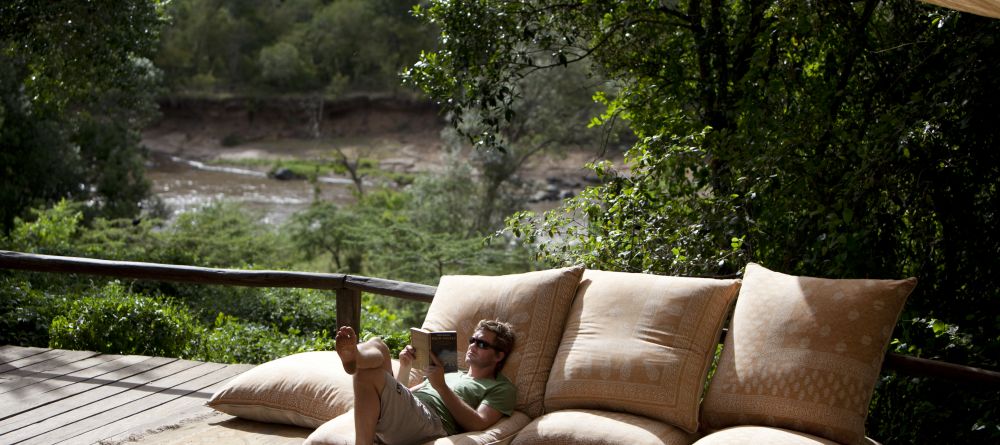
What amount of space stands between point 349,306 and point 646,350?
6.72 feet

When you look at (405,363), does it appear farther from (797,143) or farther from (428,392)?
(797,143)

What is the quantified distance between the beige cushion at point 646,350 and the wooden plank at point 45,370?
2818 mm

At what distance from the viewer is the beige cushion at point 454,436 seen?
3.21 metres

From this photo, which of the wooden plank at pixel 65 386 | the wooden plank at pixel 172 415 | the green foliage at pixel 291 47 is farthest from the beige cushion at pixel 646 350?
the green foliage at pixel 291 47

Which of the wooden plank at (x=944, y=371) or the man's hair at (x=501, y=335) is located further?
the man's hair at (x=501, y=335)

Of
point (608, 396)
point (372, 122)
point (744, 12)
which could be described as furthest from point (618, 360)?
point (372, 122)

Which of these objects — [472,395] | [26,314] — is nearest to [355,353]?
[472,395]

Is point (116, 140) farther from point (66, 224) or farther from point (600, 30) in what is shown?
point (600, 30)

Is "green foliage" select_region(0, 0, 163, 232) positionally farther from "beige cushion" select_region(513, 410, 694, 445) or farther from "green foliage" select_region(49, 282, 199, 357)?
"beige cushion" select_region(513, 410, 694, 445)

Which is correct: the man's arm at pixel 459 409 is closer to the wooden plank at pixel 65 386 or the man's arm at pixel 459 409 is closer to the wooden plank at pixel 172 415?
the wooden plank at pixel 172 415

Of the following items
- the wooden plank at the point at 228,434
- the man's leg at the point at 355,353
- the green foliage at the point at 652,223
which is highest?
the green foliage at the point at 652,223

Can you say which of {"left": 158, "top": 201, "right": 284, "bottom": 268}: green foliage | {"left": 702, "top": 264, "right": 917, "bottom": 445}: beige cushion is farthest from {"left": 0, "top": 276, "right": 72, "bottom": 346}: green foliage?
{"left": 158, "top": 201, "right": 284, "bottom": 268}: green foliage

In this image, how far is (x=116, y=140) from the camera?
1625 cm

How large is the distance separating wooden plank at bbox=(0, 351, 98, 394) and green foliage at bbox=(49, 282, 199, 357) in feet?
0.62
